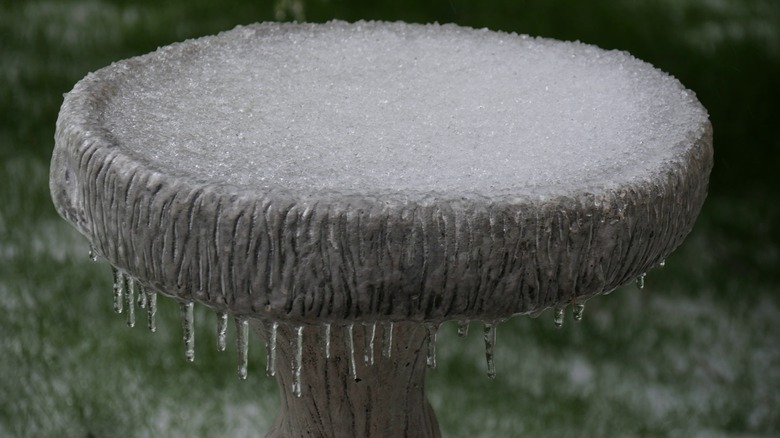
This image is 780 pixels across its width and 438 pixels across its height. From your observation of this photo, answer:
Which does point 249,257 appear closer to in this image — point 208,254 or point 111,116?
point 208,254

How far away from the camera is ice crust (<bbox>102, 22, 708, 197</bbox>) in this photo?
123 centimetres

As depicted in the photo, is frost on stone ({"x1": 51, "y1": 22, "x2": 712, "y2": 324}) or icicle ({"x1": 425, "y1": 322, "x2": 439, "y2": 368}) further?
icicle ({"x1": 425, "y1": 322, "x2": 439, "y2": 368})

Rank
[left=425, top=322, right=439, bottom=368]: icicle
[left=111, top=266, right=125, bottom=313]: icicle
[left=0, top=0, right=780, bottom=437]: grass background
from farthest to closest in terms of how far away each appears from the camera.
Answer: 1. [left=0, top=0, right=780, bottom=437]: grass background
2. [left=111, top=266, right=125, bottom=313]: icicle
3. [left=425, top=322, right=439, bottom=368]: icicle

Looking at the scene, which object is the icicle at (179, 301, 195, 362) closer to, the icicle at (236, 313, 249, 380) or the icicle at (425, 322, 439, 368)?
the icicle at (236, 313, 249, 380)

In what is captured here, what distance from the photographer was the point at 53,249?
2861 mm

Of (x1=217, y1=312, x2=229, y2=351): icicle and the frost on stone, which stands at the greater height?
the frost on stone

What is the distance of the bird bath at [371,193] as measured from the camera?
3.69 ft

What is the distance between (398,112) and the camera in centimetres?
148

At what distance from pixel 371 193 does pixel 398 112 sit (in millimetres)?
364

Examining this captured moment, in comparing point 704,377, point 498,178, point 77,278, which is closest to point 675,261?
point 704,377

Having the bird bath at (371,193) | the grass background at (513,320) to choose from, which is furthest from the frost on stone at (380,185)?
the grass background at (513,320)

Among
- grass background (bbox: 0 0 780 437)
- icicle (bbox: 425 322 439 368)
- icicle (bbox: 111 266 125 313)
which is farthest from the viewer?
grass background (bbox: 0 0 780 437)

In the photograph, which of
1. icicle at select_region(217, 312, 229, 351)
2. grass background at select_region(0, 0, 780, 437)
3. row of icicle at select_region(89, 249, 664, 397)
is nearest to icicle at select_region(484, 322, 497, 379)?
row of icicle at select_region(89, 249, 664, 397)

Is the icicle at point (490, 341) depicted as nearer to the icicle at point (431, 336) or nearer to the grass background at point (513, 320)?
the icicle at point (431, 336)
